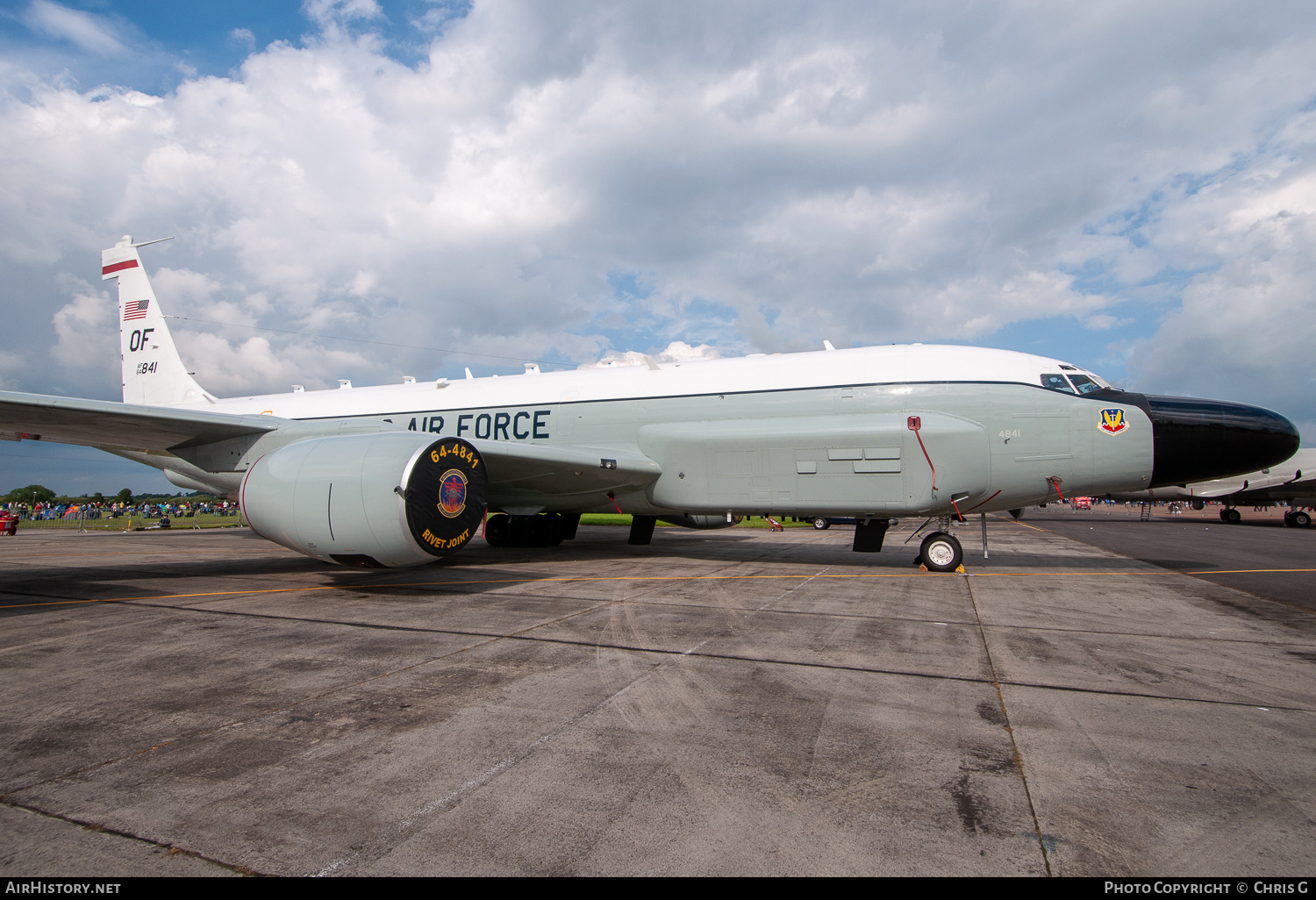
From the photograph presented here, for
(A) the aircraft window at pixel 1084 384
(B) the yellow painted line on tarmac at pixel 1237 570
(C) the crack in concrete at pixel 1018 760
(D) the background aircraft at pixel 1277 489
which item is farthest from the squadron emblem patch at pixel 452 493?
(D) the background aircraft at pixel 1277 489

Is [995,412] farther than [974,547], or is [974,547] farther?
[974,547]

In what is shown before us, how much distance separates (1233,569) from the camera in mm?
12391

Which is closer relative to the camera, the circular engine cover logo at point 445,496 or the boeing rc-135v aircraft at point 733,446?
the circular engine cover logo at point 445,496

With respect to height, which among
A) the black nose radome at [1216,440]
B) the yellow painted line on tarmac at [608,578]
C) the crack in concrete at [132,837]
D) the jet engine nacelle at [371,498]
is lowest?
the yellow painted line on tarmac at [608,578]

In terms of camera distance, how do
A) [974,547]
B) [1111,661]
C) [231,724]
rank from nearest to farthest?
[231,724]
[1111,661]
[974,547]

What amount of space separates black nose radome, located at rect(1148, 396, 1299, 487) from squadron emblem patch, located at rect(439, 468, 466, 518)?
400 inches

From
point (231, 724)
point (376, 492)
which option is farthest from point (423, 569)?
point (231, 724)

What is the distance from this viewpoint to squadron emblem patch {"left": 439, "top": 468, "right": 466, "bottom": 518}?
8.55 meters

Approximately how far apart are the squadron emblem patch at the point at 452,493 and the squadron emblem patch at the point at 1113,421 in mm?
9522

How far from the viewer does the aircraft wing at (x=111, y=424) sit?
372 inches

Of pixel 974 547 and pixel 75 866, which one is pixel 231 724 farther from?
pixel 974 547

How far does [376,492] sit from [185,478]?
42.7 feet

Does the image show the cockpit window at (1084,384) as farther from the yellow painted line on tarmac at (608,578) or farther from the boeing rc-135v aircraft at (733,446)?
the yellow painted line on tarmac at (608,578)

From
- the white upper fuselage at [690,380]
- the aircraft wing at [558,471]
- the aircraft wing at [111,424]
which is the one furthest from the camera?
the aircraft wing at [558,471]
